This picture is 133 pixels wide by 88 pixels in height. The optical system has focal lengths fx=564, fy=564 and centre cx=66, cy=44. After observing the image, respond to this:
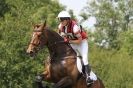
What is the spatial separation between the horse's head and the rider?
51 centimetres

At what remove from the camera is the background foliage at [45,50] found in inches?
1271

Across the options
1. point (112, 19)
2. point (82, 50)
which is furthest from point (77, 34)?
point (112, 19)

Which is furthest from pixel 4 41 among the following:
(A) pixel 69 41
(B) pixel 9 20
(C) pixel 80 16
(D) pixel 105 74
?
(C) pixel 80 16

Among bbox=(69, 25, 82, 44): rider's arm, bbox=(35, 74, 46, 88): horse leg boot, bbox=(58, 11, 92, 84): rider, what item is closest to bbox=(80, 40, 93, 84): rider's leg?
bbox=(58, 11, 92, 84): rider

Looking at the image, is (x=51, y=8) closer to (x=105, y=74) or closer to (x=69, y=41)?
(x=105, y=74)

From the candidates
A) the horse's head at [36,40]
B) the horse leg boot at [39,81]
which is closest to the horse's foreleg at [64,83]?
the horse leg boot at [39,81]

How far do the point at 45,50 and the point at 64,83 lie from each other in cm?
1812

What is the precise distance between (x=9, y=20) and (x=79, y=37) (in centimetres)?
1958

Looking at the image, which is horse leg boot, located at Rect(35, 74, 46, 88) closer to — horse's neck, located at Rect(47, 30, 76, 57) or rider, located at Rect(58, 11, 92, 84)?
horse's neck, located at Rect(47, 30, 76, 57)

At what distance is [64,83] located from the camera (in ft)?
45.9

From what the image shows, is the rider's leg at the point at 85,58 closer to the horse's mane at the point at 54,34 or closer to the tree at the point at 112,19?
the horse's mane at the point at 54,34

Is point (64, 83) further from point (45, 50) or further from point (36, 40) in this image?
point (45, 50)

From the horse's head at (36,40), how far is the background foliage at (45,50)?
4616mm

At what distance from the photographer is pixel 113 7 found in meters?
77.8
